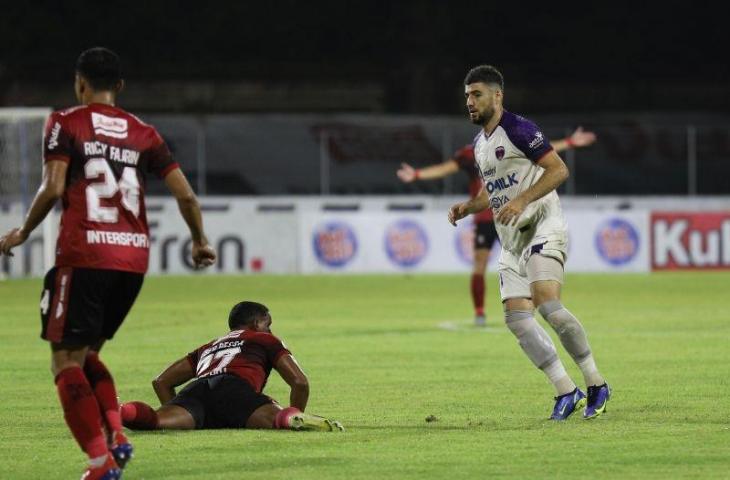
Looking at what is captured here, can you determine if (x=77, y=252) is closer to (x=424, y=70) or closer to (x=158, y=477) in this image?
(x=158, y=477)

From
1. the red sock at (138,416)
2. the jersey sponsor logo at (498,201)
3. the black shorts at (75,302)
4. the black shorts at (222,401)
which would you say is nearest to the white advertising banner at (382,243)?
the jersey sponsor logo at (498,201)

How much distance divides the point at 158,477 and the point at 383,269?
22.4 metres

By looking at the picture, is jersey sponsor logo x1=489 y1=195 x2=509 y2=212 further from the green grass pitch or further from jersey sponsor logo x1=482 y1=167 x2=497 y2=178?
the green grass pitch

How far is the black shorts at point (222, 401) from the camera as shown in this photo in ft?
27.7

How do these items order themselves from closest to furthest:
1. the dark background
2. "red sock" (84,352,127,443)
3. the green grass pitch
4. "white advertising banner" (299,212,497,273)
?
"red sock" (84,352,127,443) < the green grass pitch < "white advertising banner" (299,212,497,273) < the dark background

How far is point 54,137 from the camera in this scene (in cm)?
650

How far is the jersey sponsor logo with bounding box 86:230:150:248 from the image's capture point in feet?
21.3

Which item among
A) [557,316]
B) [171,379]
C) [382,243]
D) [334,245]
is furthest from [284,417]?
[334,245]

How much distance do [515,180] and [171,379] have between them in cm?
240

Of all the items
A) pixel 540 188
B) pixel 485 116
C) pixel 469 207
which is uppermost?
pixel 485 116

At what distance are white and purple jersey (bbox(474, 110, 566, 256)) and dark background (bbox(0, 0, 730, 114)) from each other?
31.4m

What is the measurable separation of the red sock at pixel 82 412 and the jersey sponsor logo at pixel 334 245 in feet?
73.6

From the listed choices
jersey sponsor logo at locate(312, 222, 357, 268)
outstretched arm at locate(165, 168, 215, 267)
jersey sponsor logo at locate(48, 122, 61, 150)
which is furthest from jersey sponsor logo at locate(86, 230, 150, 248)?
jersey sponsor logo at locate(312, 222, 357, 268)

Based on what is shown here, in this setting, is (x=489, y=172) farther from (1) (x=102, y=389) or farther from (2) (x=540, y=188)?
(1) (x=102, y=389)
